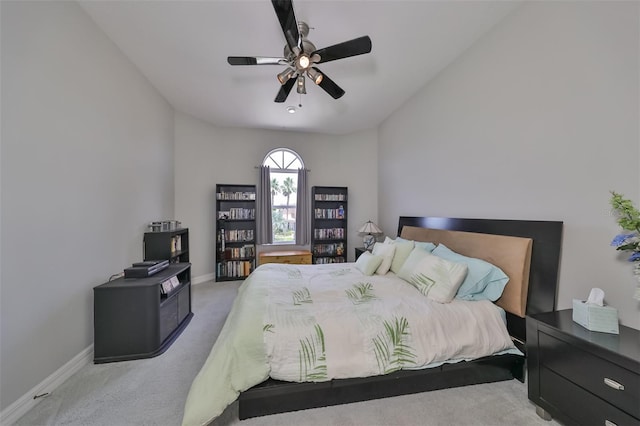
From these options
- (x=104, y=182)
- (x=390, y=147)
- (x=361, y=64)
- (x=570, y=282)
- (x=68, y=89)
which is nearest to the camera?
(x=570, y=282)

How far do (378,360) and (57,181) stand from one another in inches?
106

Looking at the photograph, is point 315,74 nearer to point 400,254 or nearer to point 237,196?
point 400,254

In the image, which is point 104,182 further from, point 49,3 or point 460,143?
point 460,143

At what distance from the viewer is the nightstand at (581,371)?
114cm

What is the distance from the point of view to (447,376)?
69.0 inches

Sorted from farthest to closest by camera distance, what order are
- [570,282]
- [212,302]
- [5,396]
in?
[212,302]
[570,282]
[5,396]

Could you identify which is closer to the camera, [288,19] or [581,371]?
[581,371]

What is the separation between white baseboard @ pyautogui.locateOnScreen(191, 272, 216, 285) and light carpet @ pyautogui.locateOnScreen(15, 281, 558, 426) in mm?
2322

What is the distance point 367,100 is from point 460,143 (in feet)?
5.08

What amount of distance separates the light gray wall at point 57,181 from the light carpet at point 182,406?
10.7 inches

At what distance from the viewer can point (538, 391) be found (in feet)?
4.96

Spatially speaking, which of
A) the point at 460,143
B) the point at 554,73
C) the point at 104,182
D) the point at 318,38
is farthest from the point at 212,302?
the point at 554,73

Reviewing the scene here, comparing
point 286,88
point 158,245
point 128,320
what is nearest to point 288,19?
point 286,88

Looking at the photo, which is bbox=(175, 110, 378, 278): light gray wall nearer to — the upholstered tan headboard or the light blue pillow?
the upholstered tan headboard
